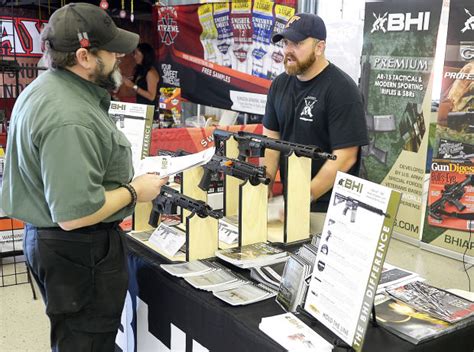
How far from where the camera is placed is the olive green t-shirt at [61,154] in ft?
4.54

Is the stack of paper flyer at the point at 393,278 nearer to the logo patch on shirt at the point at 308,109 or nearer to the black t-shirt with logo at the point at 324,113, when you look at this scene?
the black t-shirt with logo at the point at 324,113

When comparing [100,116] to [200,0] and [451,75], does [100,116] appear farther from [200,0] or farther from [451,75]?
[200,0]

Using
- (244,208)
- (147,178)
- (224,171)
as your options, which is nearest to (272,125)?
(224,171)

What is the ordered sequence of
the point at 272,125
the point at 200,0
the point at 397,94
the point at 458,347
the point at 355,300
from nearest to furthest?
1. the point at 355,300
2. the point at 458,347
3. the point at 272,125
4. the point at 397,94
5. the point at 200,0

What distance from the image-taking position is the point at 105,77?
1575 millimetres

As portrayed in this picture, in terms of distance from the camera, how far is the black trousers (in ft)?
5.18

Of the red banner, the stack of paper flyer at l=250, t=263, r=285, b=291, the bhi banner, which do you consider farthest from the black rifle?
the red banner

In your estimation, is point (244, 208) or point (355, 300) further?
point (244, 208)

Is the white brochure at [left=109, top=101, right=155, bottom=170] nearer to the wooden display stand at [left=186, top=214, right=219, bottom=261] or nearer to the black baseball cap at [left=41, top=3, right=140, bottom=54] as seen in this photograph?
the wooden display stand at [left=186, top=214, right=219, bottom=261]

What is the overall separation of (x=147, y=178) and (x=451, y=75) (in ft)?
9.87

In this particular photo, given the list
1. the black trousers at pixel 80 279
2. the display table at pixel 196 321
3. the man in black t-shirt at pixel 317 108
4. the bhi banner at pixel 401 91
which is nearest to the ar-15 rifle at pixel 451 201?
the bhi banner at pixel 401 91

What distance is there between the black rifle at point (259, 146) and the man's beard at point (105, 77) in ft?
2.25

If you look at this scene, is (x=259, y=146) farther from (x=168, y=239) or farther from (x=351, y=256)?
(x=351, y=256)

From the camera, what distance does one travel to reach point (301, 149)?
6.35ft
